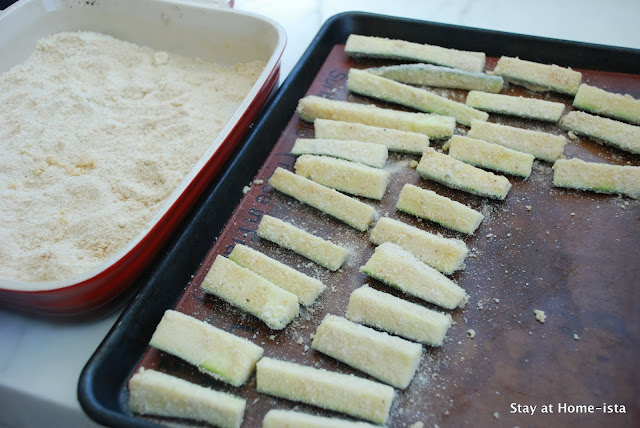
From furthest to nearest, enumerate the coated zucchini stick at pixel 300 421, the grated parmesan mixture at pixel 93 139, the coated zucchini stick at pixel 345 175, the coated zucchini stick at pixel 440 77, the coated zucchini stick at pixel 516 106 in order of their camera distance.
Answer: the coated zucchini stick at pixel 440 77 → the coated zucchini stick at pixel 516 106 → the coated zucchini stick at pixel 345 175 → the grated parmesan mixture at pixel 93 139 → the coated zucchini stick at pixel 300 421

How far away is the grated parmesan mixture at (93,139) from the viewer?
1623 mm

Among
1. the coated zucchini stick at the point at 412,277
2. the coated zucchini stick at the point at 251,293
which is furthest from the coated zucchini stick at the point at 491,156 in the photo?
the coated zucchini stick at the point at 251,293

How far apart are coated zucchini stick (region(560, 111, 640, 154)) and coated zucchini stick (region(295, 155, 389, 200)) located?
0.77 metres

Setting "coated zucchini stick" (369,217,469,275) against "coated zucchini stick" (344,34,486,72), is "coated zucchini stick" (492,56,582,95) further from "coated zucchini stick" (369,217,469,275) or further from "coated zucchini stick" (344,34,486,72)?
"coated zucchini stick" (369,217,469,275)

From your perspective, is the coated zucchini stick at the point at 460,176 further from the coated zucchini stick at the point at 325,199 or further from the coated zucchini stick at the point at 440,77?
the coated zucchini stick at the point at 440,77

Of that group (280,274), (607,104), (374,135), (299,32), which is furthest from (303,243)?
(299,32)

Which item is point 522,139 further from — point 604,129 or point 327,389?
point 327,389

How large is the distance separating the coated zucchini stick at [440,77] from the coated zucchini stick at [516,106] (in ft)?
0.26

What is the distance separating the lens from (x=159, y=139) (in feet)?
6.39

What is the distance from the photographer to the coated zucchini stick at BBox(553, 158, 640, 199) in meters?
1.82

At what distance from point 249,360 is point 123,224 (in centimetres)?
60

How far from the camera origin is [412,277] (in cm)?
158

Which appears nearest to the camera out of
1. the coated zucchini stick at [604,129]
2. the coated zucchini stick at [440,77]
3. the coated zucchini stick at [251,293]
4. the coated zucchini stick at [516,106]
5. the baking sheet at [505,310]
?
the baking sheet at [505,310]

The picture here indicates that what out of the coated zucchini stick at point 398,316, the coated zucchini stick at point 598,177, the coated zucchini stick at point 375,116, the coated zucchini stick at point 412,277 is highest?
the coated zucchini stick at point 598,177
